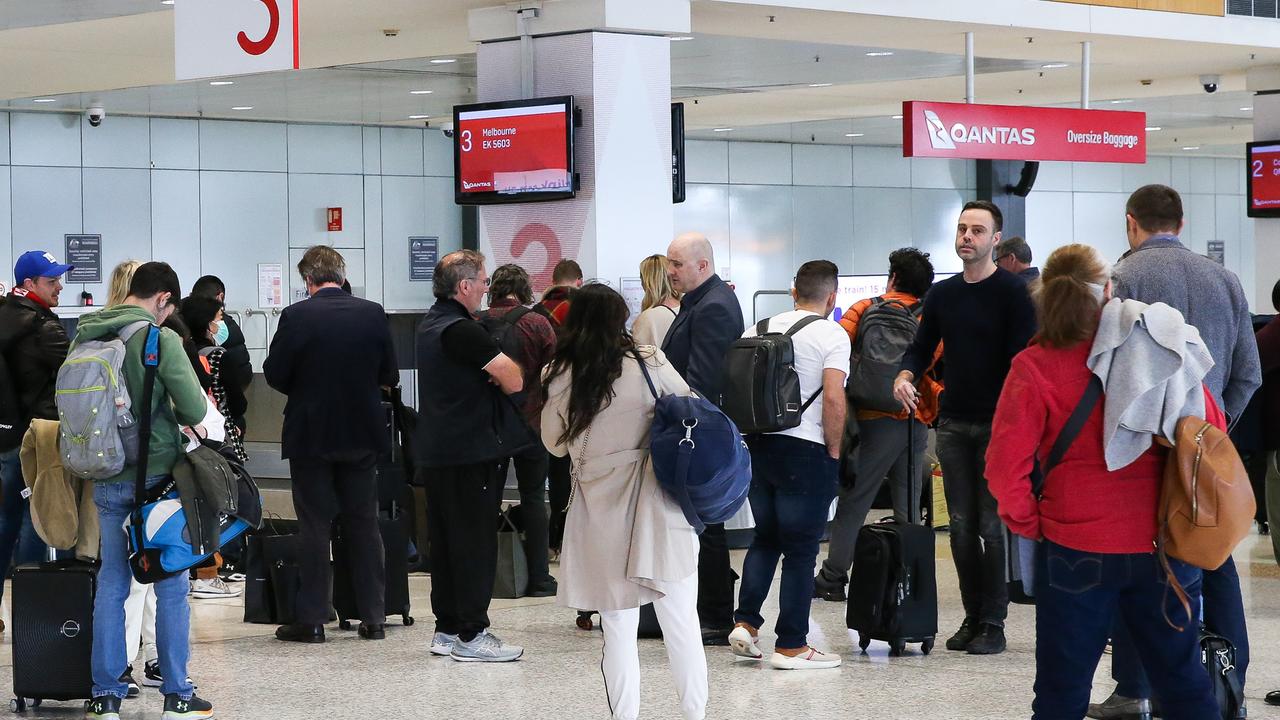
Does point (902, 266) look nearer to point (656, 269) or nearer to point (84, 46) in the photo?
point (656, 269)

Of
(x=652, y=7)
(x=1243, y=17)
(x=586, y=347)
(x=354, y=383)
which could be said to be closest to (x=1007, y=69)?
(x=1243, y=17)

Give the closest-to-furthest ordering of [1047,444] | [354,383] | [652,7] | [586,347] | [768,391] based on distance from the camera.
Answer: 1. [1047,444]
2. [586,347]
3. [768,391]
4. [354,383]
5. [652,7]

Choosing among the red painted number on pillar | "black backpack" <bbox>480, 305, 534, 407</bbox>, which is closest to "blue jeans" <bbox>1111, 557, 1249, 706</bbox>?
"black backpack" <bbox>480, 305, 534, 407</bbox>

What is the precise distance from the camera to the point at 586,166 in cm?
865

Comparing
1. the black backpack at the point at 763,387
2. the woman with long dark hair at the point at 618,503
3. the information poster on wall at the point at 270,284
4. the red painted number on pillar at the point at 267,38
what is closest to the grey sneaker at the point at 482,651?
the black backpack at the point at 763,387

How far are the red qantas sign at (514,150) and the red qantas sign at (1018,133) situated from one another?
2.40 m

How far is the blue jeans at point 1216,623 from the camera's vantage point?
4.72 m

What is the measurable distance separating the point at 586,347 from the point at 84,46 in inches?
297

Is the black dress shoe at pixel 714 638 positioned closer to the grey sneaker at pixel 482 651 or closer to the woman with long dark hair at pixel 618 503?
the grey sneaker at pixel 482 651

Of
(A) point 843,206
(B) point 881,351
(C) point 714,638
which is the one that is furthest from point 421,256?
(C) point 714,638

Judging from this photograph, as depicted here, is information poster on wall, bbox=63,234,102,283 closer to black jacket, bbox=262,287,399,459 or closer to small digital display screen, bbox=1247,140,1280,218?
black jacket, bbox=262,287,399,459

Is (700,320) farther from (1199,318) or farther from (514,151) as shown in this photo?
(514,151)

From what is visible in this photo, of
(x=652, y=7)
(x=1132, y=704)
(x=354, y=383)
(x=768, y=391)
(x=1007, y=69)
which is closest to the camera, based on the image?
(x=1132, y=704)

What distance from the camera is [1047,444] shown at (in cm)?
369
